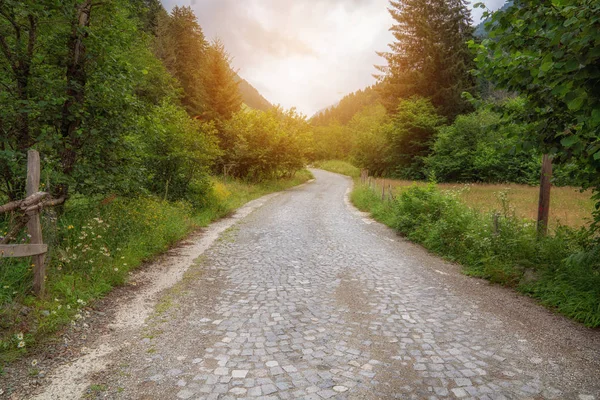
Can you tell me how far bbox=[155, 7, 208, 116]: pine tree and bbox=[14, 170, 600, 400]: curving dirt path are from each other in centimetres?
2588

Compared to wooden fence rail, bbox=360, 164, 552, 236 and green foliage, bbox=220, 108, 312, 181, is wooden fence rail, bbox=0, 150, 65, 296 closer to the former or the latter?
wooden fence rail, bbox=360, 164, 552, 236

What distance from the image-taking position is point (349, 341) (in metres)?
4.20

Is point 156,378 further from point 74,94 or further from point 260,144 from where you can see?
point 260,144

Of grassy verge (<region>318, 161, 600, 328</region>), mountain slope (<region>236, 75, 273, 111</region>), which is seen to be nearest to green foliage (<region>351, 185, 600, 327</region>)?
grassy verge (<region>318, 161, 600, 328</region>)

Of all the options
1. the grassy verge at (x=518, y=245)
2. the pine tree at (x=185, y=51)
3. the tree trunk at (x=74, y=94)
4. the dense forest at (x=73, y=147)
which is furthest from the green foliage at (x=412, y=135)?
the tree trunk at (x=74, y=94)

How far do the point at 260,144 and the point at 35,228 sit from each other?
23648 millimetres

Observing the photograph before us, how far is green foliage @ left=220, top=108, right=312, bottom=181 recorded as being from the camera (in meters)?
26.8

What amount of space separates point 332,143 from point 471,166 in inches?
2174

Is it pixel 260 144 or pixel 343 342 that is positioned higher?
pixel 260 144

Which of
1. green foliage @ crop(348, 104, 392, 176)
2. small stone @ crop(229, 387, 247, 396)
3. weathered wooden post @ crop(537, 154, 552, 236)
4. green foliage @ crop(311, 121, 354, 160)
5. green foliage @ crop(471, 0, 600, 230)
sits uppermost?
green foliage @ crop(311, 121, 354, 160)

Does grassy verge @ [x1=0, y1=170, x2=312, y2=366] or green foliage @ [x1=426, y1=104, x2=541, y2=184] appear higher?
green foliage @ [x1=426, y1=104, x2=541, y2=184]

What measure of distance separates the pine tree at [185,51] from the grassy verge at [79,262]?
72.2 feet

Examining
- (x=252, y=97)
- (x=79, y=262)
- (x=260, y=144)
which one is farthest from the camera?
(x=252, y=97)

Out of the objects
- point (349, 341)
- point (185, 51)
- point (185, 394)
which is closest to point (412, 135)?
point (185, 51)
